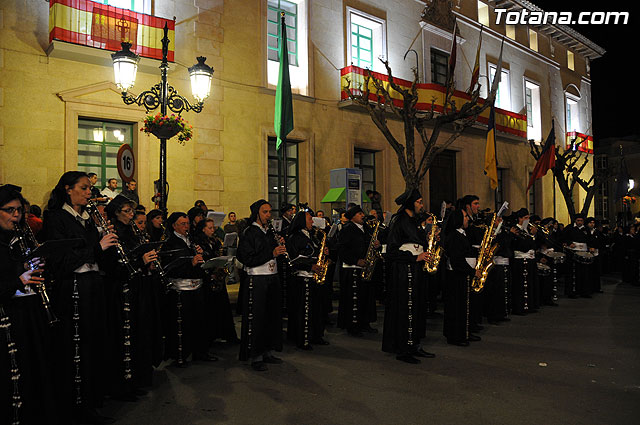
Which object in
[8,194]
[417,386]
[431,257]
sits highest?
[8,194]

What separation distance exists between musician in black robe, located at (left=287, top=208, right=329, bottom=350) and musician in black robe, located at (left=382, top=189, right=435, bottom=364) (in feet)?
3.66

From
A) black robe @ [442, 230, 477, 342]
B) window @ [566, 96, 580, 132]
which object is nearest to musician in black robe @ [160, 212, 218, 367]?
black robe @ [442, 230, 477, 342]

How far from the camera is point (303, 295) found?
746cm

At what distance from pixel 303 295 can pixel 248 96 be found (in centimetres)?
926

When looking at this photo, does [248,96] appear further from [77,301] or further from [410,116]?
[77,301]

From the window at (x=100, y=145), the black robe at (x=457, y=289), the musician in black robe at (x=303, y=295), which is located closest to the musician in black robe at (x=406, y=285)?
the black robe at (x=457, y=289)

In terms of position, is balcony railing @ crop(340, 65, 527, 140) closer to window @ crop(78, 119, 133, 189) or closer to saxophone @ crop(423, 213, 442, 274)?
window @ crop(78, 119, 133, 189)

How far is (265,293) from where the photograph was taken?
249 inches

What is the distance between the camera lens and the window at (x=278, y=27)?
53.0 ft

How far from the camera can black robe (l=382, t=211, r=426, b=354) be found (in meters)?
6.61

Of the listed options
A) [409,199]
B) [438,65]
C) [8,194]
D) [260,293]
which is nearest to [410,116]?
[438,65]

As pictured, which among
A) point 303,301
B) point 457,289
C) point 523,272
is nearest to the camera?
point 303,301

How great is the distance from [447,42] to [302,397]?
19832 millimetres

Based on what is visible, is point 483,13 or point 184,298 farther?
point 483,13
